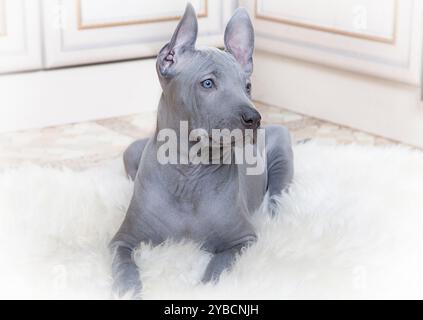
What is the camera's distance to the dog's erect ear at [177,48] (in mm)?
1668

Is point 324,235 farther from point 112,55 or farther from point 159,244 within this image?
point 112,55

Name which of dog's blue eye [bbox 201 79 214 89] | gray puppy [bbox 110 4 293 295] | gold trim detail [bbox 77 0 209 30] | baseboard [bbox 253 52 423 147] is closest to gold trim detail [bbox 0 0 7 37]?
gold trim detail [bbox 77 0 209 30]

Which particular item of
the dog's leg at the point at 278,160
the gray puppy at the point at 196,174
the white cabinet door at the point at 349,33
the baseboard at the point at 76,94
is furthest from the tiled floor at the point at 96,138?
the gray puppy at the point at 196,174

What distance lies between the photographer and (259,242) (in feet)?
5.84

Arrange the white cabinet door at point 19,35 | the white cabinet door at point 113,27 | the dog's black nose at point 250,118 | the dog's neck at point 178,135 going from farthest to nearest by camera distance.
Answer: the white cabinet door at point 113,27 → the white cabinet door at point 19,35 → the dog's neck at point 178,135 → the dog's black nose at point 250,118

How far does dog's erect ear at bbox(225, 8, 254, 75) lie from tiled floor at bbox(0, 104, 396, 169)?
999 mm

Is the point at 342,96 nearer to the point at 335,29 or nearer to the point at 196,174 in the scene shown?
the point at 335,29

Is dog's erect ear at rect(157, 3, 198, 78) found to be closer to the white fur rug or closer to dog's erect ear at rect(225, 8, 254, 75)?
dog's erect ear at rect(225, 8, 254, 75)

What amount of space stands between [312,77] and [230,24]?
5.32 feet

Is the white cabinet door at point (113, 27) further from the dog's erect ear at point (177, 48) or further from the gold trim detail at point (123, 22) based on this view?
the dog's erect ear at point (177, 48)

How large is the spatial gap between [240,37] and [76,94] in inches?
61.5

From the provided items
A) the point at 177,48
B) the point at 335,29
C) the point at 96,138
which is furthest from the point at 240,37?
the point at 335,29

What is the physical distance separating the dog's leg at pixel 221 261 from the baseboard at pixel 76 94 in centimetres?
158

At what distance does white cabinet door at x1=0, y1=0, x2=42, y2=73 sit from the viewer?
9.79 feet
